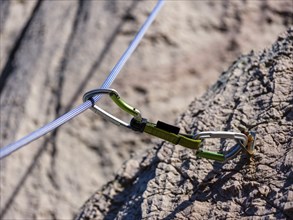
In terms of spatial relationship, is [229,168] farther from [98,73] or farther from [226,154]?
[98,73]

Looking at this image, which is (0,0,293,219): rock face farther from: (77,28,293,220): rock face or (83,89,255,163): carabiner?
(83,89,255,163): carabiner

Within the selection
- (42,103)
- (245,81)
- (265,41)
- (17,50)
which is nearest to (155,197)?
(245,81)

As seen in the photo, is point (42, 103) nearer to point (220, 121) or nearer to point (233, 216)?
point (220, 121)

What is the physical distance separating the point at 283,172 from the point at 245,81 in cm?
29

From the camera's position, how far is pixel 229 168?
3.20 ft

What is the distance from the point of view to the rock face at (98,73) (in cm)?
150

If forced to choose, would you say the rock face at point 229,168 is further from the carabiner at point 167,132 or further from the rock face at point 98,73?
the rock face at point 98,73

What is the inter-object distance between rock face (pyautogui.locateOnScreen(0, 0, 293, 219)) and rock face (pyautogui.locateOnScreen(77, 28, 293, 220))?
12.8 inches

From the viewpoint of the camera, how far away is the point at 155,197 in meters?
1.02

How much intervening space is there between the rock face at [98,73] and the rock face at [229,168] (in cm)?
32

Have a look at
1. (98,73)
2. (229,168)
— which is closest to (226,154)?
(229,168)

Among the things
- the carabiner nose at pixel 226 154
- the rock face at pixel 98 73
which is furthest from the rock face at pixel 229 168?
the rock face at pixel 98 73

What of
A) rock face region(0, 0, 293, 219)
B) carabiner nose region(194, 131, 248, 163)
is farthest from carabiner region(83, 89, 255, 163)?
rock face region(0, 0, 293, 219)

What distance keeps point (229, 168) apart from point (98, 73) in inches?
27.4
